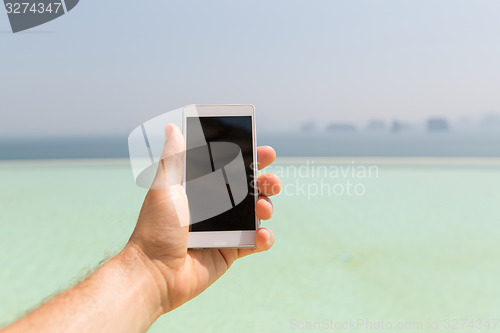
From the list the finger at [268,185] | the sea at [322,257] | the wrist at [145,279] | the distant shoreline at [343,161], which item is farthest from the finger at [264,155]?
the distant shoreline at [343,161]

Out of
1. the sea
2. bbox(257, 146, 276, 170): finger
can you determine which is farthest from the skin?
the sea

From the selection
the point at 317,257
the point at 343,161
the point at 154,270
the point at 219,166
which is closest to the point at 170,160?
the point at 219,166

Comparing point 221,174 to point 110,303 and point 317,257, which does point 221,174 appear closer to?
point 110,303

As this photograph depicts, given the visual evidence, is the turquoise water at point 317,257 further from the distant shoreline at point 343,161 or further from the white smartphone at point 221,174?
the distant shoreline at point 343,161

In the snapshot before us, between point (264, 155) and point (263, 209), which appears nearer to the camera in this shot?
point (263, 209)

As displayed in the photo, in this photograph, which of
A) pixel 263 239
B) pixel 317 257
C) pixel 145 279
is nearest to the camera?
Answer: pixel 145 279

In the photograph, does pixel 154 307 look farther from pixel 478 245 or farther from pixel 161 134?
pixel 478 245

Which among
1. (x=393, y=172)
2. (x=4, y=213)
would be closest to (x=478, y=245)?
(x=393, y=172)
